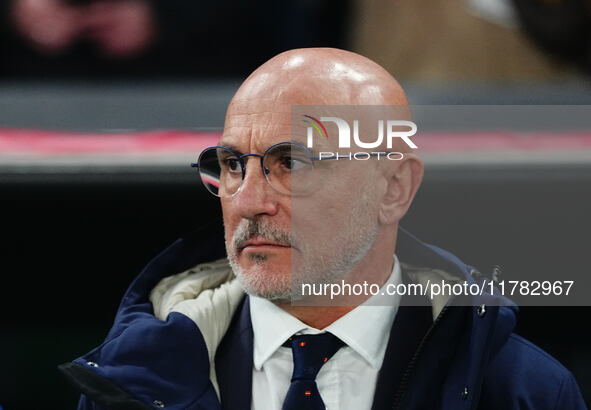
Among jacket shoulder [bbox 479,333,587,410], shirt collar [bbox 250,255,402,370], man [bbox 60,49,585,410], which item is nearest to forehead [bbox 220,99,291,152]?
man [bbox 60,49,585,410]

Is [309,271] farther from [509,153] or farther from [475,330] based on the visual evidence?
[509,153]

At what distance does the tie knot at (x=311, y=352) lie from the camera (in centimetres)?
124

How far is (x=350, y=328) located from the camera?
126 cm

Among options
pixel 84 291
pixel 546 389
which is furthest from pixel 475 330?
pixel 84 291

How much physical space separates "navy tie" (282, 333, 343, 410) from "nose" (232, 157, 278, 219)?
206 millimetres

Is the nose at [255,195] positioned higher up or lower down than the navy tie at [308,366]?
higher up

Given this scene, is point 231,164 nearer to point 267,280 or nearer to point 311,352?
point 267,280

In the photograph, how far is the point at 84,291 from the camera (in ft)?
5.21

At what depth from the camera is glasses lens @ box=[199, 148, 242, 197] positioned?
48.7 inches

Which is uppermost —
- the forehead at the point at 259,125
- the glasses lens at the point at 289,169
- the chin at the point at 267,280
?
the forehead at the point at 259,125

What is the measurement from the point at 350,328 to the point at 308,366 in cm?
8

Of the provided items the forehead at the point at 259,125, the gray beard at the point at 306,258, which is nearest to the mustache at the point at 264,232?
the gray beard at the point at 306,258

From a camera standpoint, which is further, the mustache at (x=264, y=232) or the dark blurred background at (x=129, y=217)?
the dark blurred background at (x=129, y=217)

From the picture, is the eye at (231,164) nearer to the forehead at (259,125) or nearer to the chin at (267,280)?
the forehead at (259,125)
